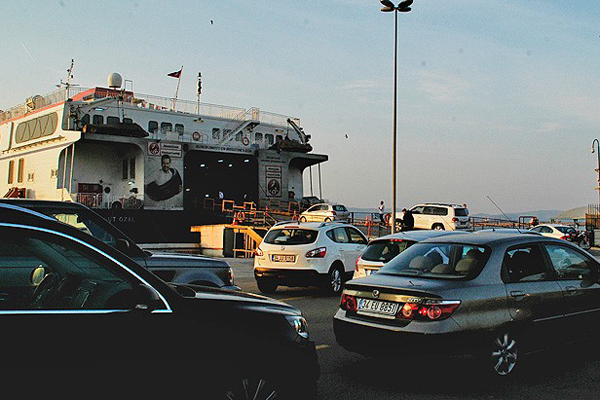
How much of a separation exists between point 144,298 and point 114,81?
3864 centimetres

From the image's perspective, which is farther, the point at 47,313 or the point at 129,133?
the point at 129,133

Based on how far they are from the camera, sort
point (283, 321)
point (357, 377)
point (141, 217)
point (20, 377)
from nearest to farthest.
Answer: point (20, 377), point (283, 321), point (357, 377), point (141, 217)

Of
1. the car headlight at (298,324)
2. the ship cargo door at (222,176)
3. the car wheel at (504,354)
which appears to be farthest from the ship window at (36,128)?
the car headlight at (298,324)

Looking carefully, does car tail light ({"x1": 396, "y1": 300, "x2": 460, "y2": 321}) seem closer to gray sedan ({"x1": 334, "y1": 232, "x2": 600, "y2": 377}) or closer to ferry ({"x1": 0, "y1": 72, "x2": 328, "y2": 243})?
gray sedan ({"x1": 334, "y1": 232, "x2": 600, "y2": 377})

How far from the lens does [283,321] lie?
394 centimetres

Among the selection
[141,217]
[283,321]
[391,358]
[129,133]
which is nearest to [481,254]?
[391,358]

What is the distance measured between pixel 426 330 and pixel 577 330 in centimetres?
217

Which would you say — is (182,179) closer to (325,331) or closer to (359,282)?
(325,331)

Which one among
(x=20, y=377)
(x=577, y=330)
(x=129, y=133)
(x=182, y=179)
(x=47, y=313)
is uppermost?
(x=129, y=133)

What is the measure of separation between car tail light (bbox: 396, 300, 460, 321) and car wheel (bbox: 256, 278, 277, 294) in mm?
7341

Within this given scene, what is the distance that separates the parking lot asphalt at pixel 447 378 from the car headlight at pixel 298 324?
152cm

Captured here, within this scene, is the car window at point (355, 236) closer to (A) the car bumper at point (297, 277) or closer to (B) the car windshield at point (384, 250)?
(A) the car bumper at point (297, 277)

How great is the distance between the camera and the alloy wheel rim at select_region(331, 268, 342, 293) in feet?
42.2

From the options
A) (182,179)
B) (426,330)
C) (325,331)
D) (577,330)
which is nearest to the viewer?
(426,330)
